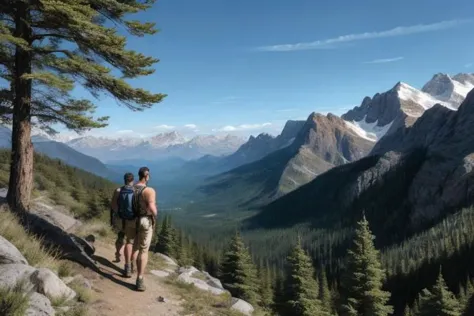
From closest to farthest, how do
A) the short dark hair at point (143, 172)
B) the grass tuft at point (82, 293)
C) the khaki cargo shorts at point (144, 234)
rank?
the grass tuft at point (82, 293) < the khaki cargo shorts at point (144, 234) < the short dark hair at point (143, 172)

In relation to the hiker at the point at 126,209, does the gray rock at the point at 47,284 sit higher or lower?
lower

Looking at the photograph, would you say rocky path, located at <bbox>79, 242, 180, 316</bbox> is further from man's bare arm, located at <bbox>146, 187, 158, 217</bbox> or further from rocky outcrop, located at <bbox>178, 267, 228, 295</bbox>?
man's bare arm, located at <bbox>146, 187, 158, 217</bbox>

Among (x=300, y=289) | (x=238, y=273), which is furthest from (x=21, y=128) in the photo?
(x=238, y=273)

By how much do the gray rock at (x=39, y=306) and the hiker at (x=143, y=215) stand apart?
492 cm

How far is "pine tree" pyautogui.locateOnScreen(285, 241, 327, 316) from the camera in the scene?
1312 inches

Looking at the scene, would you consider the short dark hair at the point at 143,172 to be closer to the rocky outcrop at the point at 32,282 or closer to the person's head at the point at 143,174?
the person's head at the point at 143,174

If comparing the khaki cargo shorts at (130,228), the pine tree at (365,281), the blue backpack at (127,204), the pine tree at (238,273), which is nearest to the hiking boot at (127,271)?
the khaki cargo shorts at (130,228)

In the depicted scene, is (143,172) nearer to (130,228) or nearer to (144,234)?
(130,228)

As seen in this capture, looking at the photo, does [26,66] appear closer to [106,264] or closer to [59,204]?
[106,264]

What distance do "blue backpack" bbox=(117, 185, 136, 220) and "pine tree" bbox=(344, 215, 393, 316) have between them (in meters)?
21.1

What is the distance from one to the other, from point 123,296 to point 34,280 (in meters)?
3.99

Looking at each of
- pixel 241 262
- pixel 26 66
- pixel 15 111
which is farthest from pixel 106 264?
pixel 241 262

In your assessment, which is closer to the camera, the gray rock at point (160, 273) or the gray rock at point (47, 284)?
the gray rock at point (47, 284)

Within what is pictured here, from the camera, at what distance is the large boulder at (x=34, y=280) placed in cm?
845
